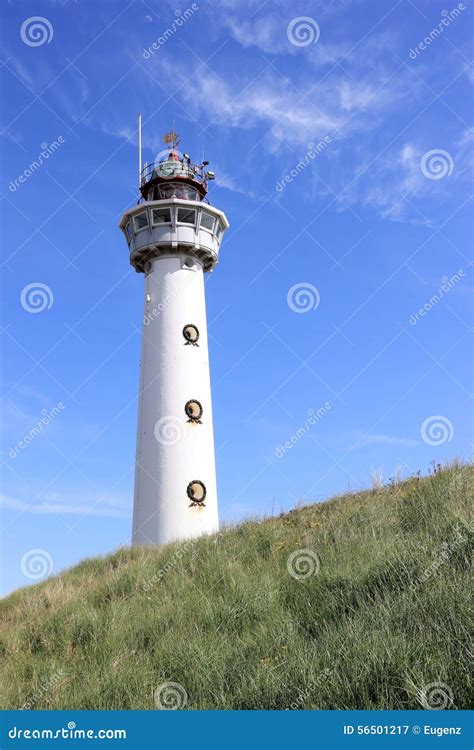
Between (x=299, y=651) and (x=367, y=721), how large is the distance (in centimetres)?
129

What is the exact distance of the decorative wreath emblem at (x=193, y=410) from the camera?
22.3m

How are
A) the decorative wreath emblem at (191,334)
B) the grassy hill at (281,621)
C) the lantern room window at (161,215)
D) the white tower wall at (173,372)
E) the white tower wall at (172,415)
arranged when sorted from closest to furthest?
1. the grassy hill at (281,621)
2. the white tower wall at (172,415)
3. the white tower wall at (173,372)
4. the decorative wreath emblem at (191,334)
5. the lantern room window at (161,215)

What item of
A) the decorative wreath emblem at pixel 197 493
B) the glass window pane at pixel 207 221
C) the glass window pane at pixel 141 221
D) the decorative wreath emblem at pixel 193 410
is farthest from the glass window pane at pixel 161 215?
the decorative wreath emblem at pixel 197 493

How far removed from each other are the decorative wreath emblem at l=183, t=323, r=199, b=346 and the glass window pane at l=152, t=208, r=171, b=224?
4.39 meters

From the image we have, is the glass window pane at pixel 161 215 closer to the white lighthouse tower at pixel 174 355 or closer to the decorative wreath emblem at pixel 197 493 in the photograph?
the white lighthouse tower at pixel 174 355

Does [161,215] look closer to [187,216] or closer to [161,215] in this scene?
[161,215]

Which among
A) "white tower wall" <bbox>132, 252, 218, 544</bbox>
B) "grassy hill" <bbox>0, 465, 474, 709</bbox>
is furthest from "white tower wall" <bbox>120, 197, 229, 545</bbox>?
"grassy hill" <bbox>0, 465, 474, 709</bbox>

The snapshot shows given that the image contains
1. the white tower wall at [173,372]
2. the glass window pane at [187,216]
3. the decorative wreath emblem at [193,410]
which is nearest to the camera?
the white tower wall at [173,372]

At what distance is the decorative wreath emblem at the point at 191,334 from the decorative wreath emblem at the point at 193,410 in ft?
7.20

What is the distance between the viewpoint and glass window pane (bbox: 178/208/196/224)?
24853mm

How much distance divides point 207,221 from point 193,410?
7884 millimetres

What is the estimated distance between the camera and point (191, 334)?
76.8 ft

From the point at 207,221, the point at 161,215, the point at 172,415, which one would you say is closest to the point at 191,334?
the point at 172,415

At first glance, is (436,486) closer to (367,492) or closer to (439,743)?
(367,492)
